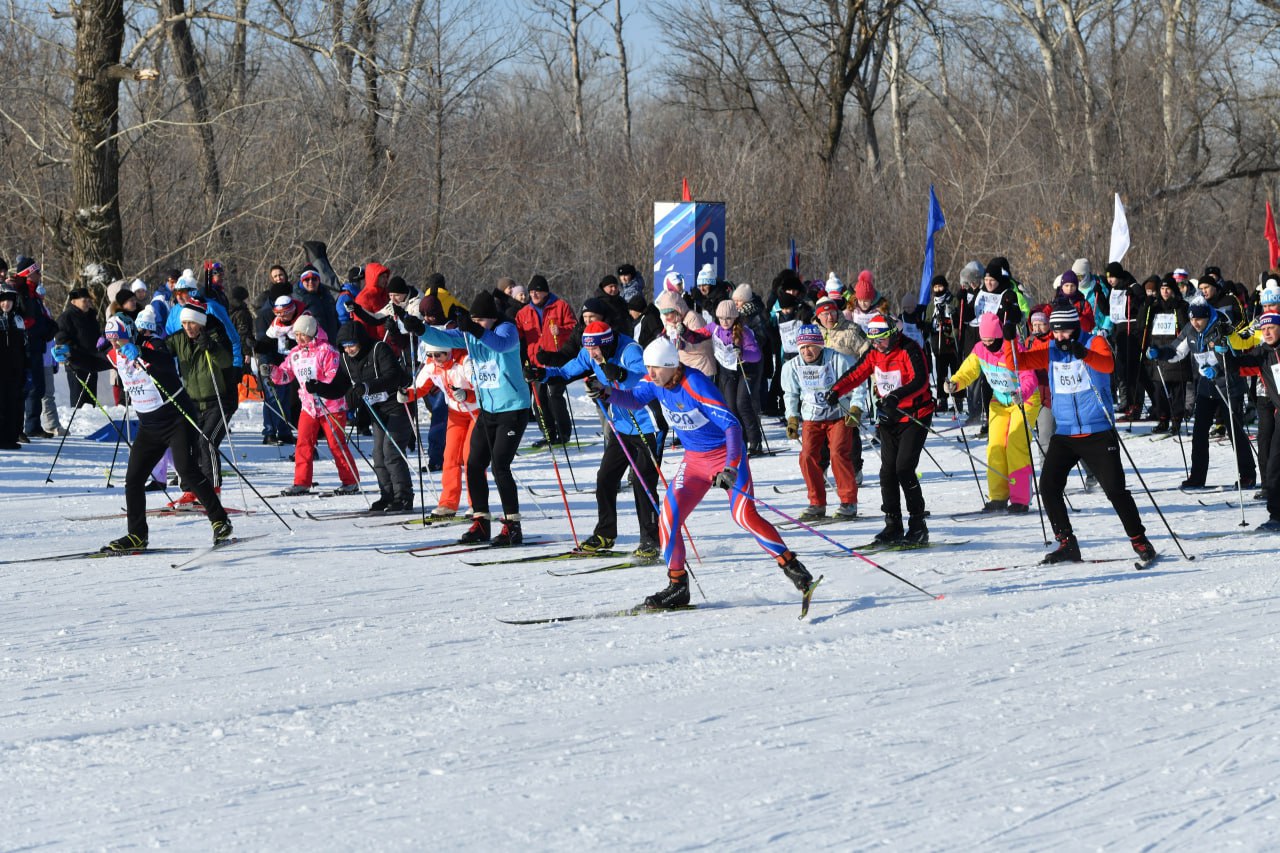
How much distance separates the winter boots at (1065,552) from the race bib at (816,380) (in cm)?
258

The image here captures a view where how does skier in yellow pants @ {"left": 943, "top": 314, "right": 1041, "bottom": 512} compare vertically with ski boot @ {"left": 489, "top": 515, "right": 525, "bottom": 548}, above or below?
above

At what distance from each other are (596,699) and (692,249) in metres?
11.8

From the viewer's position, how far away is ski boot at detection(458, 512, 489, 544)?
399 inches

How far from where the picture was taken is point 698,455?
25.1 ft

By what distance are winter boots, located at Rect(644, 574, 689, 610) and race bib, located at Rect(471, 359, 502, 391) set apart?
257 cm

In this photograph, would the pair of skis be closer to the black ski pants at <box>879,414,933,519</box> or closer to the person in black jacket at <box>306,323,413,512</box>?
the black ski pants at <box>879,414,933,519</box>


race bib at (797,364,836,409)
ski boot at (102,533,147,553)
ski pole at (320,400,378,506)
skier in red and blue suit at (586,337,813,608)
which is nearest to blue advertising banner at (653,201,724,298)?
ski pole at (320,400,378,506)

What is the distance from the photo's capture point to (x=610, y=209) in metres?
28.9

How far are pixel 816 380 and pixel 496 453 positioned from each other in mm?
2669

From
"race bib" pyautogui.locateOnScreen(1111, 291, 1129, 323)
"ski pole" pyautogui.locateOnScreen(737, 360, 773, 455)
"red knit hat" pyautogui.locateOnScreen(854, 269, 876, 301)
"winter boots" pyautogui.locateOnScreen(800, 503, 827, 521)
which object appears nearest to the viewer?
"winter boots" pyautogui.locateOnScreen(800, 503, 827, 521)

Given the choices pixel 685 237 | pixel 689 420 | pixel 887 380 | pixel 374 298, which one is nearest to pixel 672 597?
pixel 689 420

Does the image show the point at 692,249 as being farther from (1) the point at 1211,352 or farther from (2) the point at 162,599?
(2) the point at 162,599

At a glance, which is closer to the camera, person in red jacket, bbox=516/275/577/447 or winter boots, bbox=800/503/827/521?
winter boots, bbox=800/503/827/521

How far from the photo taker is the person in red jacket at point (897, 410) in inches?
387
